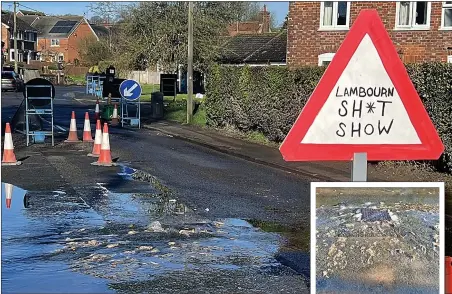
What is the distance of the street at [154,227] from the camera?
552 centimetres

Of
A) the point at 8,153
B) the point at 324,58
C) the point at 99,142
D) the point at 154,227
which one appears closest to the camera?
the point at 154,227

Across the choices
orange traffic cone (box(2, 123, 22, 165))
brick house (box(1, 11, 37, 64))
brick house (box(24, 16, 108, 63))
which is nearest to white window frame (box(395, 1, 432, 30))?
orange traffic cone (box(2, 123, 22, 165))

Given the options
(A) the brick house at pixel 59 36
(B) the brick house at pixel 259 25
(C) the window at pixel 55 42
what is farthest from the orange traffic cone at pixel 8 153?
(C) the window at pixel 55 42

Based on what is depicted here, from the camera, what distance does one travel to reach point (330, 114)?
3.52 m

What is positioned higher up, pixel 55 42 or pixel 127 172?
pixel 55 42

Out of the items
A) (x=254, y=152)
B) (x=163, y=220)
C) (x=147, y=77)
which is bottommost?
(x=254, y=152)

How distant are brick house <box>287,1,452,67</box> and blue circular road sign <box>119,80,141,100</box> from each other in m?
6.23

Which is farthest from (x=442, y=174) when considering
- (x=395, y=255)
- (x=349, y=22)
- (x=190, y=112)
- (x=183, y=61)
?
(x=183, y=61)

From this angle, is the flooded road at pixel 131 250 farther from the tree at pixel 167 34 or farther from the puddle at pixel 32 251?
the tree at pixel 167 34

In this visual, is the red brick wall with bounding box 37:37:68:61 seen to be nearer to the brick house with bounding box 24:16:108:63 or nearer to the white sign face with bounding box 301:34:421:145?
the brick house with bounding box 24:16:108:63

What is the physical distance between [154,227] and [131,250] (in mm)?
1137

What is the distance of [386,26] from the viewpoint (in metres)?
22.5

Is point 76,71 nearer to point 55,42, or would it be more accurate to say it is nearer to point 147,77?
point 55,42

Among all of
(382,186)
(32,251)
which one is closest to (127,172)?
(32,251)
